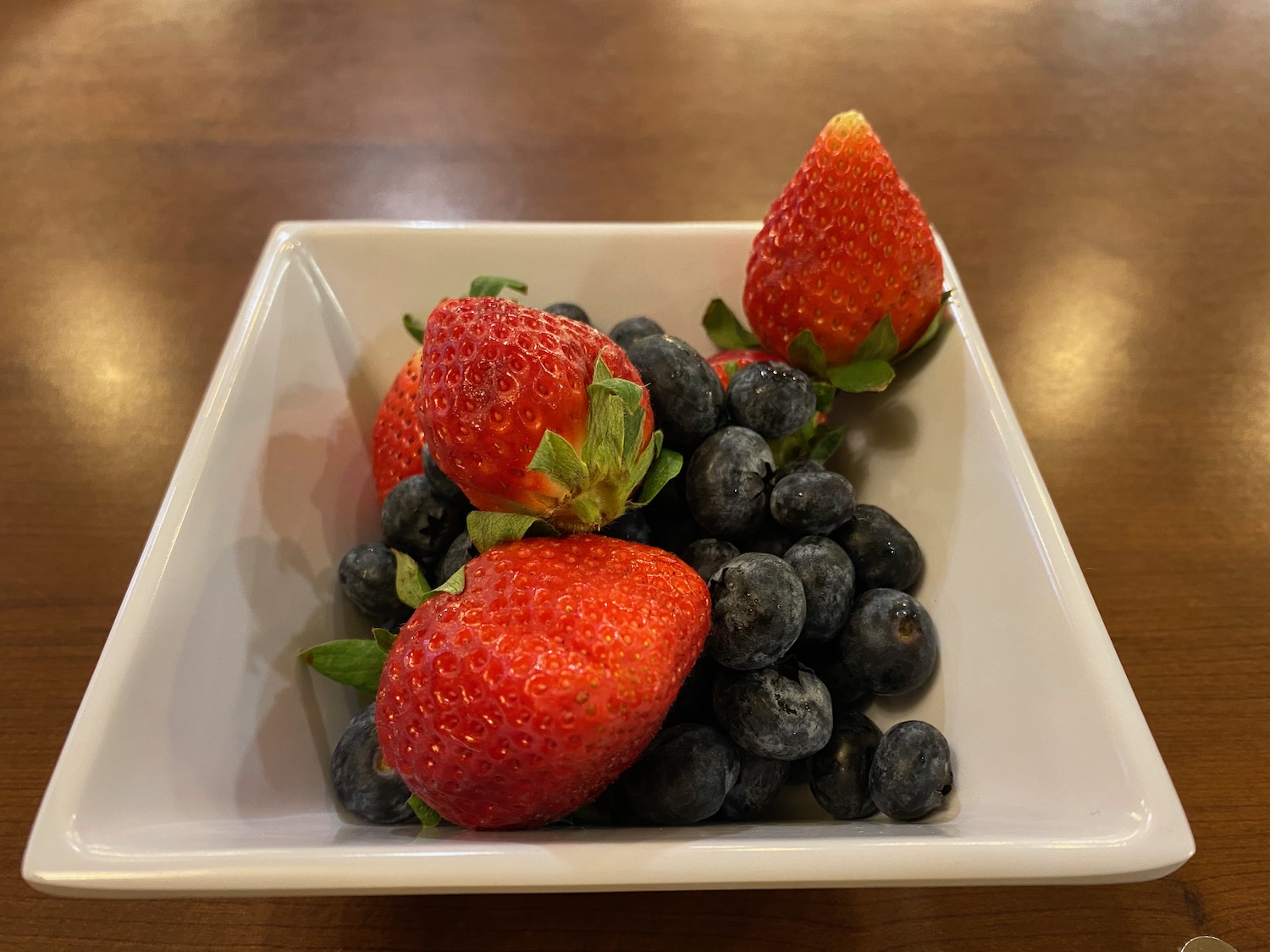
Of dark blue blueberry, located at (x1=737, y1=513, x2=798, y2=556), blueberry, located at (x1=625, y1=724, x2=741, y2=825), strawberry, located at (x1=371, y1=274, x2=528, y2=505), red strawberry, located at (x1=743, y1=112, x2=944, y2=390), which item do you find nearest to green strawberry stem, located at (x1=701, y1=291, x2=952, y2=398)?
red strawberry, located at (x1=743, y1=112, x2=944, y2=390)

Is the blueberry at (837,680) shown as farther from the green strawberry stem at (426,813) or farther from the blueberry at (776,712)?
the green strawberry stem at (426,813)

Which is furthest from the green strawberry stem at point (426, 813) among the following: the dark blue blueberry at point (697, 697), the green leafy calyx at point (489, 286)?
the green leafy calyx at point (489, 286)

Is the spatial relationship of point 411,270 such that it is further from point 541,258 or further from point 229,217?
point 229,217

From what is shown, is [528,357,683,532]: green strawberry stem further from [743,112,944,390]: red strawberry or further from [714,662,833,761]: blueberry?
[743,112,944,390]: red strawberry

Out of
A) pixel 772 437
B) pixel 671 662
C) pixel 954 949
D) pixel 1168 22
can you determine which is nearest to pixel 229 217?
pixel 772 437

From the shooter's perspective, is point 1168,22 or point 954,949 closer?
point 954,949

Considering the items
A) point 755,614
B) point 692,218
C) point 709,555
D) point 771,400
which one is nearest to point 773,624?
point 755,614

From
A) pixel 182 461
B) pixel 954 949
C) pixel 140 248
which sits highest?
pixel 182 461
